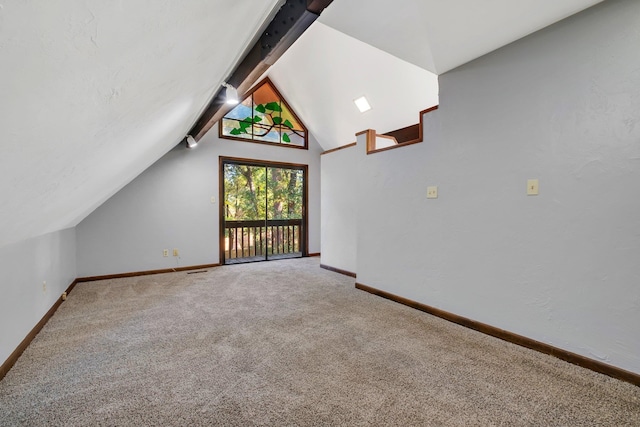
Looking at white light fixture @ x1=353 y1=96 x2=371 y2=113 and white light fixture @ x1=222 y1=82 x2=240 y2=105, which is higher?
white light fixture @ x1=353 y1=96 x2=371 y2=113

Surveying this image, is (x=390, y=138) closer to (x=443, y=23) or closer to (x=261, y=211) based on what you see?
(x=443, y=23)

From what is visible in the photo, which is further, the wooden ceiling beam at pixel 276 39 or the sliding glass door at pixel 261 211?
the sliding glass door at pixel 261 211

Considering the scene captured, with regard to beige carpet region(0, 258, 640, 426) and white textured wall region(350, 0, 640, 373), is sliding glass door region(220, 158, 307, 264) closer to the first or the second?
beige carpet region(0, 258, 640, 426)

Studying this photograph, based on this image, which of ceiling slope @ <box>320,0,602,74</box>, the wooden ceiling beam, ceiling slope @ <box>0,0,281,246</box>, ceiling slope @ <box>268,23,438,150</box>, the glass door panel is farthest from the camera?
the glass door panel

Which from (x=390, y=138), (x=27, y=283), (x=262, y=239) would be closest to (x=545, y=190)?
(x=390, y=138)

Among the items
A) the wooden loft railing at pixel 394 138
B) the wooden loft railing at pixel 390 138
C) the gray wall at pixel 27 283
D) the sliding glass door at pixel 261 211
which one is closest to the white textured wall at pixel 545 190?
the wooden loft railing at pixel 394 138

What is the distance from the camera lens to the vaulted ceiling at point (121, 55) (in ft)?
2.13

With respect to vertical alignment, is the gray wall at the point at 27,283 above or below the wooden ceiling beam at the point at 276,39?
below

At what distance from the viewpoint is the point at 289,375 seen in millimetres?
1693

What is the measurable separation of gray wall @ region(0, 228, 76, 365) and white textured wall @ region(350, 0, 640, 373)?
3078mm

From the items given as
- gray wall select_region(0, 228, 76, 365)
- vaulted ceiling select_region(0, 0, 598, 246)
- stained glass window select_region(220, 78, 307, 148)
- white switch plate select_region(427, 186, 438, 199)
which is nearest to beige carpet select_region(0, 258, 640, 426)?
gray wall select_region(0, 228, 76, 365)

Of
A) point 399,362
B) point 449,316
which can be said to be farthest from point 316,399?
point 449,316

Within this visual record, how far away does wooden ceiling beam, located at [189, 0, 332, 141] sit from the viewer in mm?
1493

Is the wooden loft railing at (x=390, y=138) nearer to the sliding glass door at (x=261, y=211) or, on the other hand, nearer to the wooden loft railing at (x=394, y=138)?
the wooden loft railing at (x=394, y=138)
